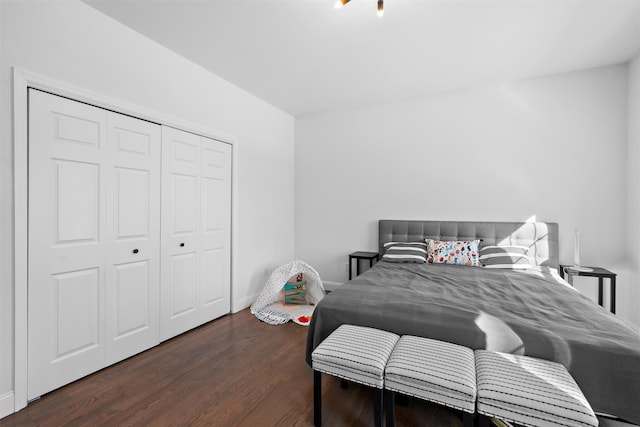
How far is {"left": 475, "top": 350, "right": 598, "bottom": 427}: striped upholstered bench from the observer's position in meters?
1.21

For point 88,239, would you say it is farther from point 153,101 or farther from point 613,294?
point 613,294

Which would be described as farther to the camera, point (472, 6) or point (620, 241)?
point (620, 241)

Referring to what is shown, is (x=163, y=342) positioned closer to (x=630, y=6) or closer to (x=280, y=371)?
(x=280, y=371)

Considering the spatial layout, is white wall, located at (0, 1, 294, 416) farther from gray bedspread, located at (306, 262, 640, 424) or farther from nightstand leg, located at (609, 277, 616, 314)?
nightstand leg, located at (609, 277, 616, 314)

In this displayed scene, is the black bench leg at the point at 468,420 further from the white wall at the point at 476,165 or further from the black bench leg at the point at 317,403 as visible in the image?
the white wall at the point at 476,165

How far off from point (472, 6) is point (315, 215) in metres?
3.26

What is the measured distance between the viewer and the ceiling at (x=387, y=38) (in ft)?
7.51

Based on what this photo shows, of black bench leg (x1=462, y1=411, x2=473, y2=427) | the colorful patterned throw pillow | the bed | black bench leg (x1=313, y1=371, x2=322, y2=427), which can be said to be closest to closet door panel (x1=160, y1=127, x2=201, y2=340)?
the bed

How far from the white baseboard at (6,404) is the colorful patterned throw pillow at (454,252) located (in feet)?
12.4

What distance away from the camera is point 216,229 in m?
3.47

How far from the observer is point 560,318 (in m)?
1.85

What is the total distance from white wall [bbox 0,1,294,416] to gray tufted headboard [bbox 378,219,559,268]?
67.1 inches

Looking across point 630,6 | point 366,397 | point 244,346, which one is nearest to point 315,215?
point 244,346

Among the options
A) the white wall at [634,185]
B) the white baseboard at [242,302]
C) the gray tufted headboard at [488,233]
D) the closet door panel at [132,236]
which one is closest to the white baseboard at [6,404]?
the closet door panel at [132,236]
